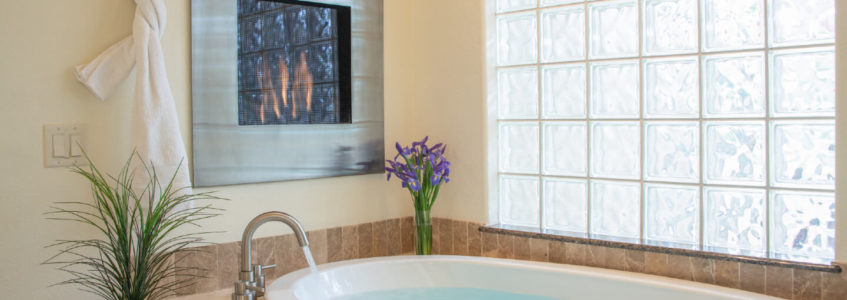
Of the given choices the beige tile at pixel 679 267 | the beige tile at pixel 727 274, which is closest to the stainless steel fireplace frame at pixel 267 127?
the beige tile at pixel 679 267

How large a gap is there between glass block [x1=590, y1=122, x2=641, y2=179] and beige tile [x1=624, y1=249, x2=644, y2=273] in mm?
268

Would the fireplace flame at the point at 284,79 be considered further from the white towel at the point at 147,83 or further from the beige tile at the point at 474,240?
the beige tile at the point at 474,240

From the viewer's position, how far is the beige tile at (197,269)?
7.75 feet

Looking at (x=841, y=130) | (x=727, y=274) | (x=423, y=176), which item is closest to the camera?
(x=841, y=130)

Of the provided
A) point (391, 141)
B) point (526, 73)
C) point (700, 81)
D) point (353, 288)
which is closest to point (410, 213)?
point (391, 141)

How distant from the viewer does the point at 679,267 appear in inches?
90.7

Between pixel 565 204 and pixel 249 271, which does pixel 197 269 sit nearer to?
pixel 249 271

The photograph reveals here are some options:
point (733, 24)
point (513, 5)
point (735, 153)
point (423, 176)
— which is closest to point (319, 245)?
point (423, 176)

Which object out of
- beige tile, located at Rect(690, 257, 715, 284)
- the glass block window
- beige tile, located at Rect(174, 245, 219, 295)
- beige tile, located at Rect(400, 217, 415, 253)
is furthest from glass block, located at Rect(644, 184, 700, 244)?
beige tile, located at Rect(174, 245, 219, 295)

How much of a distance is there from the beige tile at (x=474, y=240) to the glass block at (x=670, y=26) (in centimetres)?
98

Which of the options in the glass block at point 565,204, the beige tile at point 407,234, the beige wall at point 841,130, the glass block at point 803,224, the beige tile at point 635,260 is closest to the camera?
the beige wall at point 841,130

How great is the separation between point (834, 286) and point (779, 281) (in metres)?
0.14

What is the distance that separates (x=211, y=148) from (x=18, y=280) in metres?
0.71

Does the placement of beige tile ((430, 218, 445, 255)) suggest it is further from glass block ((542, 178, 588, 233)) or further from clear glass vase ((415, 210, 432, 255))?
glass block ((542, 178, 588, 233))
